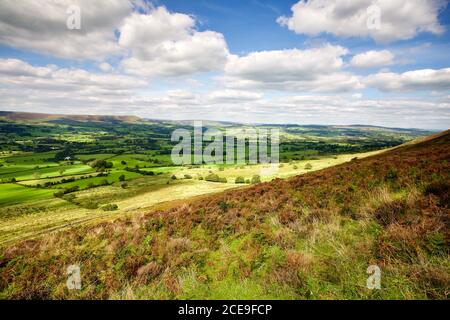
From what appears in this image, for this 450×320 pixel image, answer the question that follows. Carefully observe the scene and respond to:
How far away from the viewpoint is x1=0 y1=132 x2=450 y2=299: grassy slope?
19.0 ft

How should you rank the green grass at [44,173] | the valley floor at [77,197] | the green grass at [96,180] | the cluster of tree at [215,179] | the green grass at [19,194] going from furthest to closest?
the green grass at [44,173]
the cluster of tree at [215,179]
the green grass at [96,180]
the green grass at [19,194]
the valley floor at [77,197]

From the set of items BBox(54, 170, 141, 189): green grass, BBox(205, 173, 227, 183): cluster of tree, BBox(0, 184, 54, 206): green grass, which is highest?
BBox(205, 173, 227, 183): cluster of tree

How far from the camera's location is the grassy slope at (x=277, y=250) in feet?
19.0

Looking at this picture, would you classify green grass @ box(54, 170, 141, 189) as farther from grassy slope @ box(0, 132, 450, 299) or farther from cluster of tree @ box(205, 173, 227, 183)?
grassy slope @ box(0, 132, 450, 299)

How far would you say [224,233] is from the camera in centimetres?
985

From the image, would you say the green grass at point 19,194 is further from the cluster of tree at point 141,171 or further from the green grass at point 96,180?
the cluster of tree at point 141,171

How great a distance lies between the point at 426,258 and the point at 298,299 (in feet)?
10.2

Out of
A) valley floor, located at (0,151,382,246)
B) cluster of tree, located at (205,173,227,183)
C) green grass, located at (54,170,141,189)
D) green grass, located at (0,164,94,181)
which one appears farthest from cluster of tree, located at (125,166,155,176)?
cluster of tree, located at (205,173,227,183)

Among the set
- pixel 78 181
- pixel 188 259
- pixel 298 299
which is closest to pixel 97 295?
pixel 188 259

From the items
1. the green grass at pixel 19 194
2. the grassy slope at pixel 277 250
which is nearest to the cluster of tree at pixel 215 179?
the green grass at pixel 19 194

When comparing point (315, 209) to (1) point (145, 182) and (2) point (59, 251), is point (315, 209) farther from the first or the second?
(1) point (145, 182)

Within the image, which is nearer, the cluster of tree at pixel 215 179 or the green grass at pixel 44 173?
the cluster of tree at pixel 215 179

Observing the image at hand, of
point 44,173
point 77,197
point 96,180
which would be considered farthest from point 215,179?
point 44,173

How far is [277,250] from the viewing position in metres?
7.62
